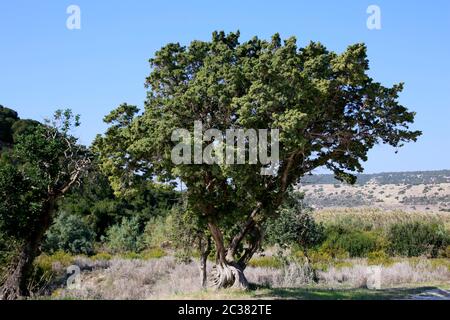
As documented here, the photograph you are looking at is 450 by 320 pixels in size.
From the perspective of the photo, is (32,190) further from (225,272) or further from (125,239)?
(125,239)

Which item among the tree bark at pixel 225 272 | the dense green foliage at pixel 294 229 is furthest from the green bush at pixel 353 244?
the tree bark at pixel 225 272

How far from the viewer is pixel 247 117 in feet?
49.4

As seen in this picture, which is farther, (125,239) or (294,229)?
(125,239)

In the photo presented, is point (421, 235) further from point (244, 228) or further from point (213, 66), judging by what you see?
point (213, 66)

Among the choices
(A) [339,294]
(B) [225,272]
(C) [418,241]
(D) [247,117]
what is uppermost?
(D) [247,117]

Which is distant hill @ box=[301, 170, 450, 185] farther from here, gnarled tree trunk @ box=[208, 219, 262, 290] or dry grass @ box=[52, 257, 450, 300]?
gnarled tree trunk @ box=[208, 219, 262, 290]

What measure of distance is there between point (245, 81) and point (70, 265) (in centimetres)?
1752

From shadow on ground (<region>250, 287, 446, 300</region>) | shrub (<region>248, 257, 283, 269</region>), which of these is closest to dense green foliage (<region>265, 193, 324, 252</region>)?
shrub (<region>248, 257, 283, 269</region>)

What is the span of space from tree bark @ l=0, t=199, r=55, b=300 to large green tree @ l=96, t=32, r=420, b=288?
275 inches

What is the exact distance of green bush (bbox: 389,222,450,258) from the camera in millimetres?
35188

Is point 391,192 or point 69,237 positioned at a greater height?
point 391,192

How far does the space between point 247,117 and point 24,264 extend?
12805 mm

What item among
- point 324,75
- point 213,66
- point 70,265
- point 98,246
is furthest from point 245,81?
point 98,246

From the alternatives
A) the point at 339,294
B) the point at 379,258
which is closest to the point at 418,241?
the point at 379,258
